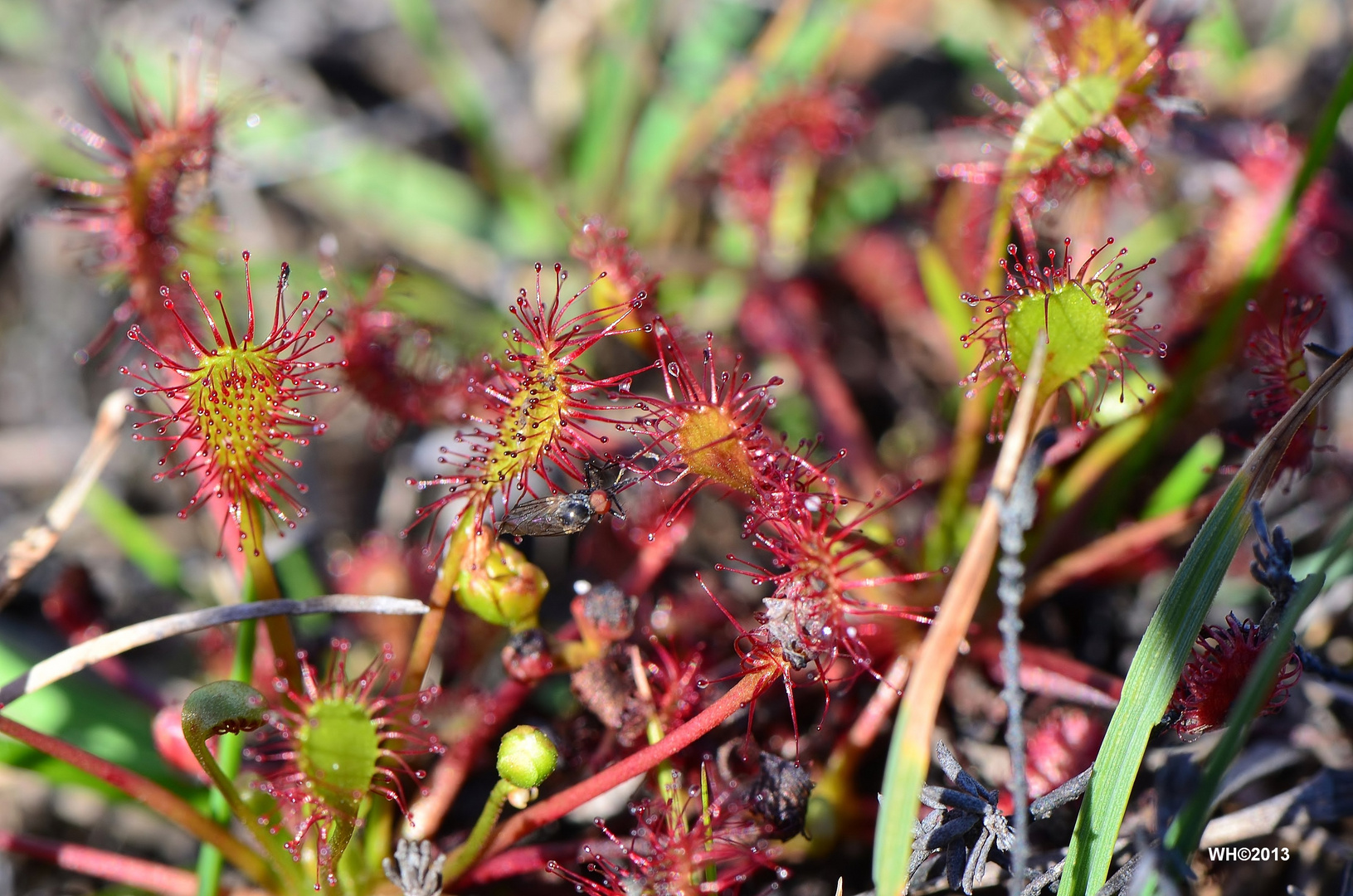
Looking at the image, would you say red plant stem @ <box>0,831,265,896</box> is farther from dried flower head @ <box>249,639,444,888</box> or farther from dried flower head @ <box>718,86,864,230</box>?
dried flower head @ <box>718,86,864,230</box>

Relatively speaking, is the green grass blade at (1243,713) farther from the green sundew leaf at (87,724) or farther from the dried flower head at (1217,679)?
the green sundew leaf at (87,724)

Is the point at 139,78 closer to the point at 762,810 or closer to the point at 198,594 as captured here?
the point at 198,594

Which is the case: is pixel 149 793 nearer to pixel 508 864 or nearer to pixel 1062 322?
pixel 508 864

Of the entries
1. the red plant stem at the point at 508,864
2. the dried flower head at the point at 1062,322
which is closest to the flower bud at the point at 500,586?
the red plant stem at the point at 508,864

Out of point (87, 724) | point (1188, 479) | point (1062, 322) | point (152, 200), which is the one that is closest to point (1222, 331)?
point (1188, 479)

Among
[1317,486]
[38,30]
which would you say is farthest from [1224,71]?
[38,30]
